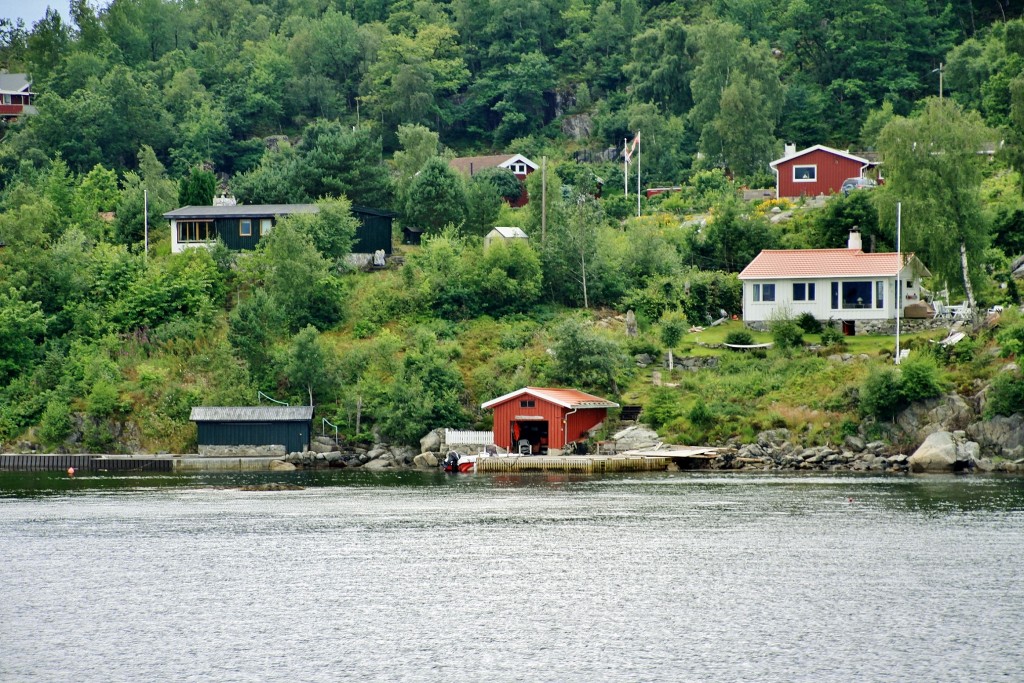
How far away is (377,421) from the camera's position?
69000 mm

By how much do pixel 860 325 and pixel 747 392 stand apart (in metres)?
9.83

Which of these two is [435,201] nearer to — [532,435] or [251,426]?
[251,426]

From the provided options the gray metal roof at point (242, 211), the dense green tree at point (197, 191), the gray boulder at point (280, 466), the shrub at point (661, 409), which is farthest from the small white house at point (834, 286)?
the dense green tree at point (197, 191)

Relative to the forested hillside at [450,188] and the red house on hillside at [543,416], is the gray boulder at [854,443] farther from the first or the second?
the red house on hillside at [543,416]

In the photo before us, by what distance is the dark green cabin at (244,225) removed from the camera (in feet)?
280

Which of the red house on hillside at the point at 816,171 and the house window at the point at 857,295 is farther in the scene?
the red house on hillside at the point at 816,171

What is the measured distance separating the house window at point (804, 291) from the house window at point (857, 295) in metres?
1.75

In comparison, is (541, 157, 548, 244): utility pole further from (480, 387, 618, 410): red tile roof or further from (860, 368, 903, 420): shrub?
(860, 368, 903, 420): shrub

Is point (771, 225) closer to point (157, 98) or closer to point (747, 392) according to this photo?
point (747, 392)

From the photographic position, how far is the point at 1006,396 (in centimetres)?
5909

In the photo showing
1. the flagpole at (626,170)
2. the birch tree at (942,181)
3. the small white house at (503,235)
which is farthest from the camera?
the flagpole at (626,170)

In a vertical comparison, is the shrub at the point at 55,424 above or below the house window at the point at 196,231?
below

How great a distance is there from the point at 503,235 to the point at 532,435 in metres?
20.7

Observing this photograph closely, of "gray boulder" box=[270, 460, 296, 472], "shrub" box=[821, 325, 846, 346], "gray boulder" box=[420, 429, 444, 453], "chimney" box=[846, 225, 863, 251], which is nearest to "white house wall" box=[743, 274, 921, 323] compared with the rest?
"shrub" box=[821, 325, 846, 346]
